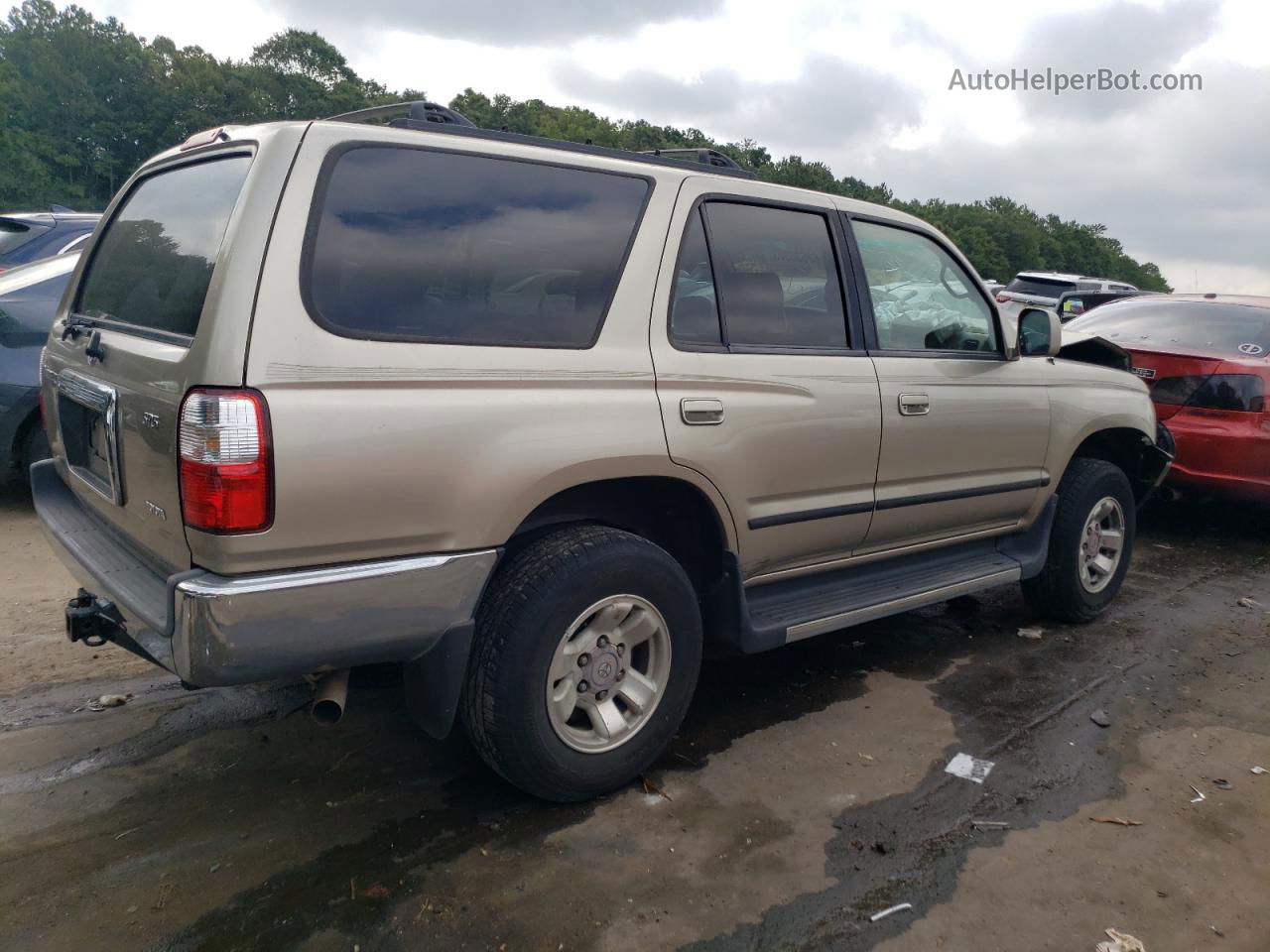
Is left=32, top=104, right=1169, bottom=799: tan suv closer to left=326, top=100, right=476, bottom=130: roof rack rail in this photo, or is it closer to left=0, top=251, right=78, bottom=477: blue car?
left=326, top=100, right=476, bottom=130: roof rack rail

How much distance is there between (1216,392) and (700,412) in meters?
4.57

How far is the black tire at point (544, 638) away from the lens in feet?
8.81

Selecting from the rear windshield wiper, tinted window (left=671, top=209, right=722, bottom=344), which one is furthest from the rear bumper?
tinted window (left=671, top=209, right=722, bottom=344)

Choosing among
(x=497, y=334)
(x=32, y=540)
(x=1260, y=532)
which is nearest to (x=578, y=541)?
(x=497, y=334)

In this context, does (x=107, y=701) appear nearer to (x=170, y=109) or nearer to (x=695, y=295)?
(x=695, y=295)

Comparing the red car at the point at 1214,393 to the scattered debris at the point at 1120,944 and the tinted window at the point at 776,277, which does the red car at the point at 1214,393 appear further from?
the scattered debris at the point at 1120,944

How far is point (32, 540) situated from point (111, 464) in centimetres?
331

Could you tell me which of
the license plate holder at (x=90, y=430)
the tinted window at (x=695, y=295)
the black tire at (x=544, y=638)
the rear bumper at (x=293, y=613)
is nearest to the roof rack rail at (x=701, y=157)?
the tinted window at (x=695, y=295)

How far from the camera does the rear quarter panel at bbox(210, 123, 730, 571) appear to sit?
229 centimetres

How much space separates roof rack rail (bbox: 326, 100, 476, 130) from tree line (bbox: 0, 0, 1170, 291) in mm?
45558

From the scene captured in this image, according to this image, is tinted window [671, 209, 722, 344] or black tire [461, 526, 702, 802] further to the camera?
tinted window [671, 209, 722, 344]

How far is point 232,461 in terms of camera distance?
2227 millimetres

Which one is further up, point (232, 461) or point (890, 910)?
point (232, 461)

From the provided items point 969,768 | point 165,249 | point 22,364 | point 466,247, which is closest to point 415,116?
point 466,247
